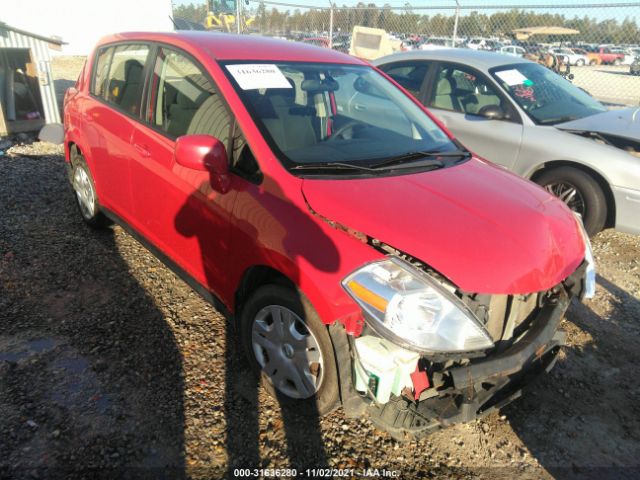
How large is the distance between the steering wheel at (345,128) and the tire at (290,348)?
0.98m

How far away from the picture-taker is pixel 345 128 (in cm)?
279

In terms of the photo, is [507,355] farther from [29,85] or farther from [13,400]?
[29,85]

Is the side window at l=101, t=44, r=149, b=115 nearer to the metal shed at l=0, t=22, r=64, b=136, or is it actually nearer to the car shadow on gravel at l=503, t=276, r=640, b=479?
the car shadow on gravel at l=503, t=276, r=640, b=479

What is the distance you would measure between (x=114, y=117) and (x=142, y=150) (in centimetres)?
59

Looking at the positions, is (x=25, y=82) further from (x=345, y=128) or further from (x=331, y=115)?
(x=345, y=128)

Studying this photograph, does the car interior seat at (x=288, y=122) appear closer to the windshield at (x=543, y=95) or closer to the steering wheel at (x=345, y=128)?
the steering wheel at (x=345, y=128)

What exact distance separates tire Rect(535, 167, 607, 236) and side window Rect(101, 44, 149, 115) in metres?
3.77

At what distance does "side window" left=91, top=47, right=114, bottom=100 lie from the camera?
3.71 meters

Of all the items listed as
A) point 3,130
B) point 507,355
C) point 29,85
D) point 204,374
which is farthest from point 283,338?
point 29,85

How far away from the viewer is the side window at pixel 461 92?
495 centimetres

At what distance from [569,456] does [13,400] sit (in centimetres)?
283

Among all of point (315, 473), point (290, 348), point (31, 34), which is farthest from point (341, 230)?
point (31, 34)

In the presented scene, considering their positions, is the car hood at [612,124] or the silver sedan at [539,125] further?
the car hood at [612,124]

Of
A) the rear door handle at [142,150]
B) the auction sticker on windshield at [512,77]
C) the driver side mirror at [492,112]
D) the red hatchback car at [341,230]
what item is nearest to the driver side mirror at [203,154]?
the red hatchback car at [341,230]
